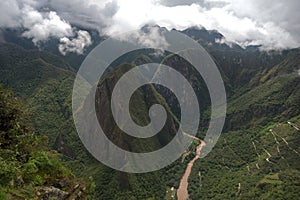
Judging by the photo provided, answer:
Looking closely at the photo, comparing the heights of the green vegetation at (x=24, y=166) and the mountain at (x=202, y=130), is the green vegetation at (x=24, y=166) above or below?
below

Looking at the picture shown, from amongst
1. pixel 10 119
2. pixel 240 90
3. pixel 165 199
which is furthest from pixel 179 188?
pixel 240 90

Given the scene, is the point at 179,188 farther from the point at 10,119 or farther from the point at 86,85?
the point at 10,119

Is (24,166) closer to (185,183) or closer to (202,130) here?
(185,183)

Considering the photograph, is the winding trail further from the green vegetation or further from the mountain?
the green vegetation

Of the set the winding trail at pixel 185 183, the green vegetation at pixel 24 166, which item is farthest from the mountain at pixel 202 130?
the green vegetation at pixel 24 166

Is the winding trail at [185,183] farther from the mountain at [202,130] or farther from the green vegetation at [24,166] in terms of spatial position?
the green vegetation at [24,166]

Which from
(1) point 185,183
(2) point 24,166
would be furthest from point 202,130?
(2) point 24,166

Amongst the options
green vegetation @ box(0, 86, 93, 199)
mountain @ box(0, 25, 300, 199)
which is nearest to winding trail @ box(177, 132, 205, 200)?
mountain @ box(0, 25, 300, 199)

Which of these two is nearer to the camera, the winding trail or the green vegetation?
the green vegetation

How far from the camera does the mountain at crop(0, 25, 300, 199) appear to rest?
66812 millimetres

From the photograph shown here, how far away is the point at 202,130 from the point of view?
120m

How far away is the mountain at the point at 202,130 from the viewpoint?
219 feet

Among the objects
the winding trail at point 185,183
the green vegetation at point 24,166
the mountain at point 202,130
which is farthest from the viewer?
the winding trail at point 185,183

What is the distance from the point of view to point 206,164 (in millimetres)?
85875
